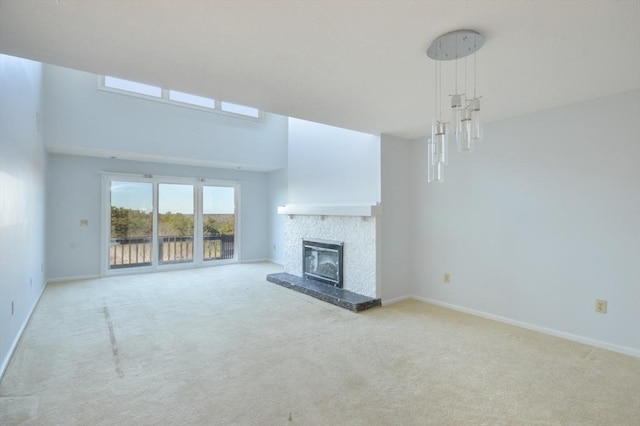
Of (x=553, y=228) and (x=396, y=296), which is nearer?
(x=553, y=228)

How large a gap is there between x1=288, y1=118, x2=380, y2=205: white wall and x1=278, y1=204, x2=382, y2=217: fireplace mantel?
16cm

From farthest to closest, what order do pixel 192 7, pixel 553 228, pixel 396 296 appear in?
pixel 396 296 < pixel 553 228 < pixel 192 7

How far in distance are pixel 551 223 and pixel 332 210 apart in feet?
8.72

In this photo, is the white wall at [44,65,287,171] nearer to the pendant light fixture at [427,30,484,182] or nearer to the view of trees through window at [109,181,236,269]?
the view of trees through window at [109,181,236,269]

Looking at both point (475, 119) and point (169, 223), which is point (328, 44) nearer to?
point (475, 119)

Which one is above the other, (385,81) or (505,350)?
(385,81)

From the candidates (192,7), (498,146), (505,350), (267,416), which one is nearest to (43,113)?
(192,7)

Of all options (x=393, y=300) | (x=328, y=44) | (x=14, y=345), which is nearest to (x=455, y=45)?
(x=328, y=44)

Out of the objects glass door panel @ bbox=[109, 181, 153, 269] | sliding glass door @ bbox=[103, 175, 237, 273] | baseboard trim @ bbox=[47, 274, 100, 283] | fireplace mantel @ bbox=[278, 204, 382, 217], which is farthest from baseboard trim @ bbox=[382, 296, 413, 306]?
baseboard trim @ bbox=[47, 274, 100, 283]

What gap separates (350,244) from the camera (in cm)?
467

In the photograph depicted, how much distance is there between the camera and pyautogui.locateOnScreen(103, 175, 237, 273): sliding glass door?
20.5 feet

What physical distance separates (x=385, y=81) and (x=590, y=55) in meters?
1.38

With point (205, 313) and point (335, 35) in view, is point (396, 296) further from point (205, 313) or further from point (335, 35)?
point (335, 35)

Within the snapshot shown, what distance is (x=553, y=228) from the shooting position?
10.9 feet
